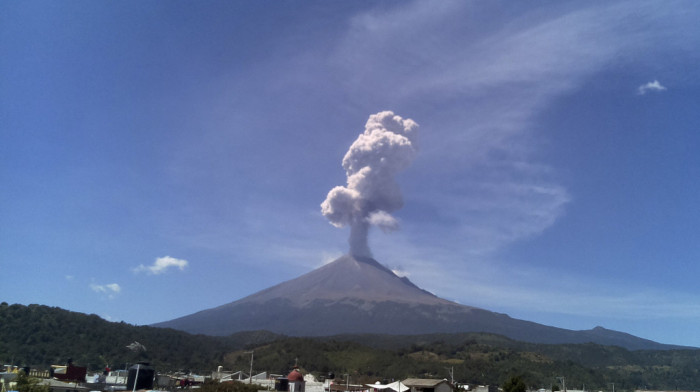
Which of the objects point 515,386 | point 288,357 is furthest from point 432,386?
point 288,357

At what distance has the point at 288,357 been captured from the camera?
126m

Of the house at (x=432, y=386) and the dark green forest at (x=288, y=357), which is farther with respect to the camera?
the dark green forest at (x=288, y=357)

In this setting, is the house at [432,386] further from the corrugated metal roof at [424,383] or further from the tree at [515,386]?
the tree at [515,386]

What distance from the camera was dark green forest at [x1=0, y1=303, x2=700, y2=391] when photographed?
111312 mm

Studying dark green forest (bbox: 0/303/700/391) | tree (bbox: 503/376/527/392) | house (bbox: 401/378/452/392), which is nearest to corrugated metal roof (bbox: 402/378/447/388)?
house (bbox: 401/378/452/392)

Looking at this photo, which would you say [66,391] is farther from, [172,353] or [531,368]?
[531,368]

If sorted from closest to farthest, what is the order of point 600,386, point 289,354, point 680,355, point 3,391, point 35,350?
point 3,391 < point 35,350 < point 600,386 < point 289,354 < point 680,355

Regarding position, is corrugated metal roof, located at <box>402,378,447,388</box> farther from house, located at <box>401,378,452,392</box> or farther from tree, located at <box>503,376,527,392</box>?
tree, located at <box>503,376,527,392</box>

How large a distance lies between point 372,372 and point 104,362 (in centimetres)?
5819

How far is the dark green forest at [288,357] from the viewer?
11131 cm

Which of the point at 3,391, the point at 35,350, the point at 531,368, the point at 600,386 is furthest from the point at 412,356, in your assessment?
the point at 3,391

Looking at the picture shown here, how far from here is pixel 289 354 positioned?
128 meters

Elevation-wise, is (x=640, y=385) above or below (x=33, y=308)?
below

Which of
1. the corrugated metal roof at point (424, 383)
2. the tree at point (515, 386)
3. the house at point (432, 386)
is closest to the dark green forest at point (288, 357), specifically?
the corrugated metal roof at point (424, 383)
